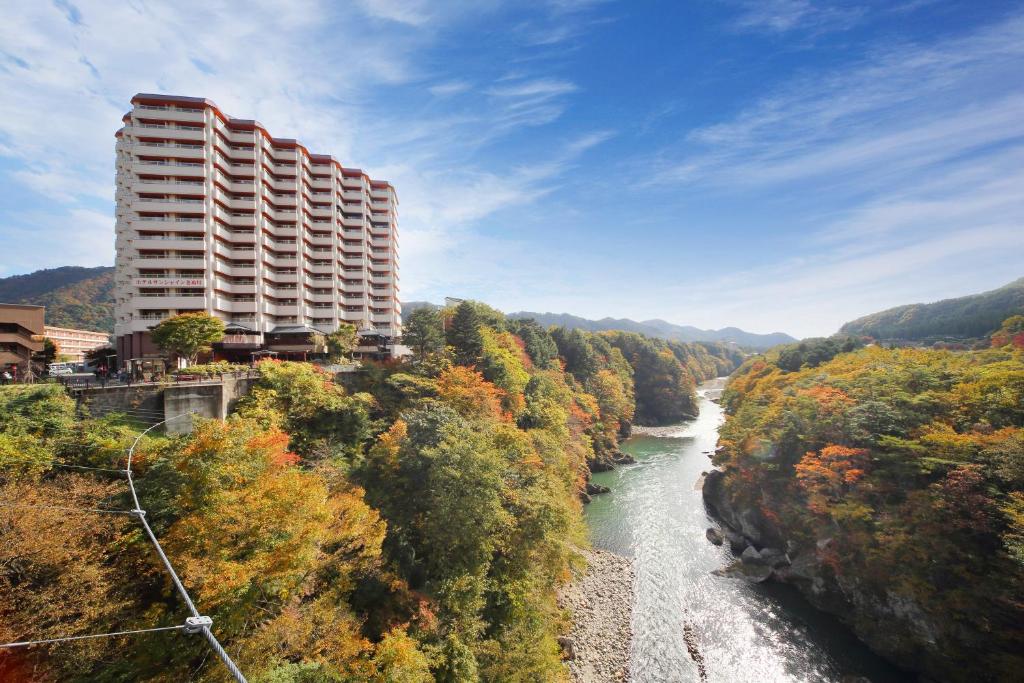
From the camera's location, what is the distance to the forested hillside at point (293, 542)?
9023 millimetres

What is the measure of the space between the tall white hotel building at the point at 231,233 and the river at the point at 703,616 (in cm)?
2936

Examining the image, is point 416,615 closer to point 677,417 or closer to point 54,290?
point 677,417

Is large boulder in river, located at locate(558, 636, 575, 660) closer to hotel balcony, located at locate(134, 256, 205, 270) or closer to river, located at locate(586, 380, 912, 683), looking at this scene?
river, located at locate(586, 380, 912, 683)

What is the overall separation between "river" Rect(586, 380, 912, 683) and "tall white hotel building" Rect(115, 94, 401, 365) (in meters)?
29.4

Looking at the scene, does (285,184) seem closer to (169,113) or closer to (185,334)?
(169,113)

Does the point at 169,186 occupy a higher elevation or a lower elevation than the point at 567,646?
higher

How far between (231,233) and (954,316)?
130838 mm

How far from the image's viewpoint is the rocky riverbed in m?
16.4

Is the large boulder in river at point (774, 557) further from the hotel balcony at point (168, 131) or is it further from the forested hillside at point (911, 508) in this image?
the hotel balcony at point (168, 131)

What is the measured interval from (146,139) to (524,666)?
44.4 meters

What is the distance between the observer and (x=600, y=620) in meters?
19.0

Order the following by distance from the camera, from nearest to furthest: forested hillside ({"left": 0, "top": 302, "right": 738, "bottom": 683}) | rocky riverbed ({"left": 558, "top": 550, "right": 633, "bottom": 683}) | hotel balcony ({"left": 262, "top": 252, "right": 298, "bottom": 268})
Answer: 1. forested hillside ({"left": 0, "top": 302, "right": 738, "bottom": 683})
2. rocky riverbed ({"left": 558, "top": 550, "right": 633, "bottom": 683})
3. hotel balcony ({"left": 262, "top": 252, "right": 298, "bottom": 268})

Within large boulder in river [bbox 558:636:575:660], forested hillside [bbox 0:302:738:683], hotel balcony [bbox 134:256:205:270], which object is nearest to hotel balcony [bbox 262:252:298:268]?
hotel balcony [bbox 134:256:205:270]

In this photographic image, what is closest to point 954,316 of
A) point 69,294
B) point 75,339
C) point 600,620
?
point 600,620
